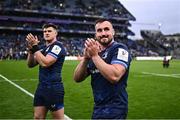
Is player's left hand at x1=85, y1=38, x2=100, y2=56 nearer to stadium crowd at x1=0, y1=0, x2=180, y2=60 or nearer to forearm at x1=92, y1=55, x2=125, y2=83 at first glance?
forearm at x1=92, y1=55, x2=125, y2=83

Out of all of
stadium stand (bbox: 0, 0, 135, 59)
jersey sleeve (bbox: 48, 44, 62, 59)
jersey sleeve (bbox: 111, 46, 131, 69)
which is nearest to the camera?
jersey sleeve (bbox: 111, 46, 131, 69)

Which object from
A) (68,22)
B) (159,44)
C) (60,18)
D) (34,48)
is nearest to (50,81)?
(34,48)

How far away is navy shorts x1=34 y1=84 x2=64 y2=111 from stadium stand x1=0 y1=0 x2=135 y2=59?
57353mm

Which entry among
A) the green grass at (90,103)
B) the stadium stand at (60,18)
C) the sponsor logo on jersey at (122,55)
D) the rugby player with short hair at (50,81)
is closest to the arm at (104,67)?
the sponsor logo on jersey at (122,55)

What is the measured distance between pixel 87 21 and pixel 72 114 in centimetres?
7376

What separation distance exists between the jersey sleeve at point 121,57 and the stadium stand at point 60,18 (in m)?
59.4

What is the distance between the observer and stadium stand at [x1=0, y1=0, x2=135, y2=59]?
233 ft

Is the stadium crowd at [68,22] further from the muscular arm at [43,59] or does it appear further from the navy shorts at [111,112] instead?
the navy shorts at [111,112]

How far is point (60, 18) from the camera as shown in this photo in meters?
79.8

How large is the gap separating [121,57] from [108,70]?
0.32 m

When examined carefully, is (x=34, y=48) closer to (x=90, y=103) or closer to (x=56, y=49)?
(x=56, y=49)

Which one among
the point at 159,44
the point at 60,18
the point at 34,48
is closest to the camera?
the point at 34,48

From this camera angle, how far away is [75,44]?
241ft

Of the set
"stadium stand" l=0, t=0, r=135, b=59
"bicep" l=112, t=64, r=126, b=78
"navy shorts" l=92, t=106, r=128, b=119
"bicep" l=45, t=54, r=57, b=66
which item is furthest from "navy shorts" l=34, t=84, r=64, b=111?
"stadium stand" l=0, t=0, r=135, b=59
